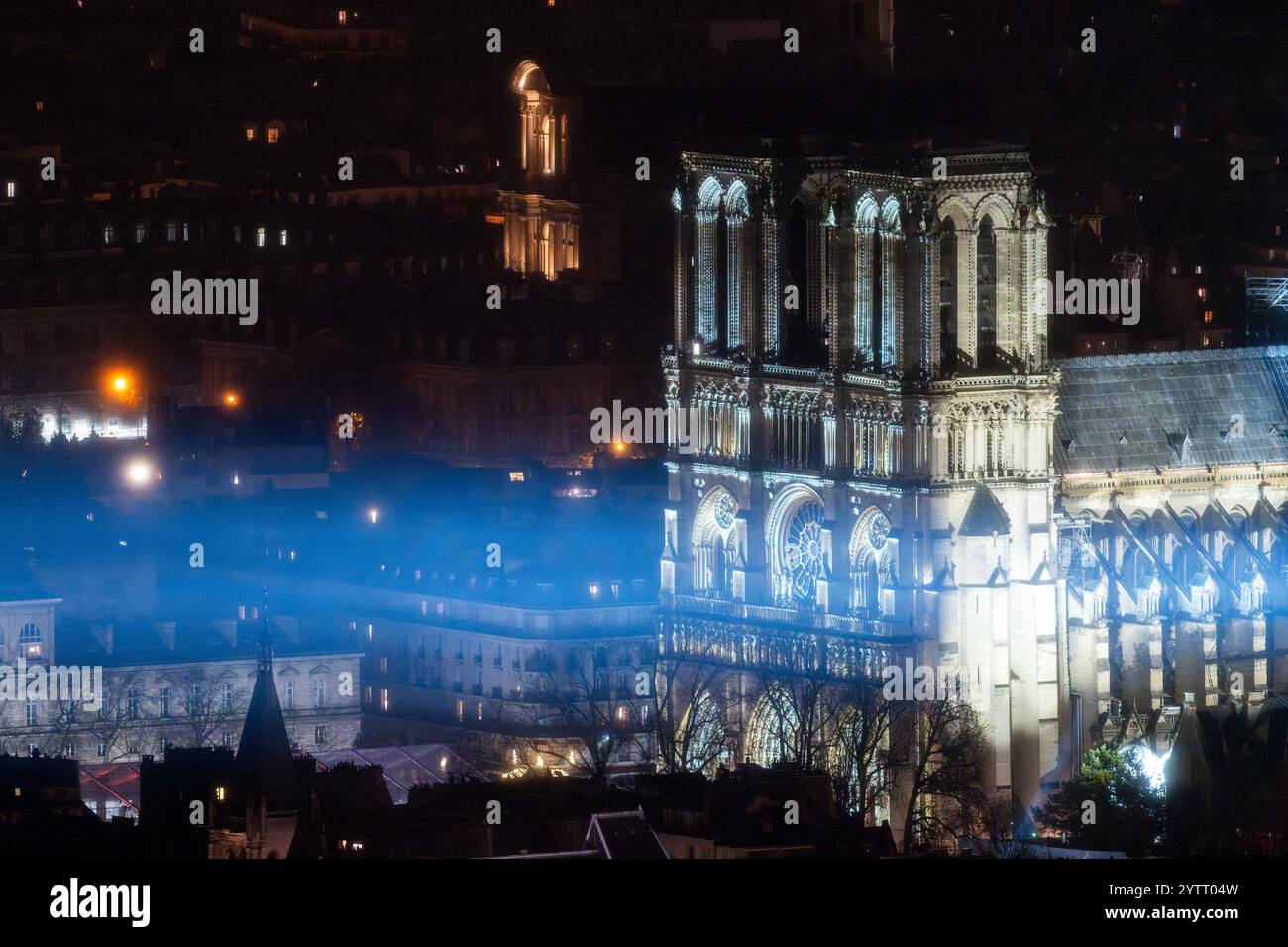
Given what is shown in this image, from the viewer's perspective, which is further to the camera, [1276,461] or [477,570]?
[477,570]

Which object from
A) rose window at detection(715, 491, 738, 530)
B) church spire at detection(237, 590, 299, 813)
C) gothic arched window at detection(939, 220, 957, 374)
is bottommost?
church spire at detection(237, 590, 299, 813)

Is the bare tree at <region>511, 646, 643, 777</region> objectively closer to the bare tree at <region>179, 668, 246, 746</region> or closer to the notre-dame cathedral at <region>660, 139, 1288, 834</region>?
the notre-dame cathedral at <region>660, 139, 1288, 834</region>

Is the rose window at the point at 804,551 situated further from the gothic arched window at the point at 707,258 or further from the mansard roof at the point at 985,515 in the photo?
the mansard roof at the point at 985,515

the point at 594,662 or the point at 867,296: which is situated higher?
the point at 867,296

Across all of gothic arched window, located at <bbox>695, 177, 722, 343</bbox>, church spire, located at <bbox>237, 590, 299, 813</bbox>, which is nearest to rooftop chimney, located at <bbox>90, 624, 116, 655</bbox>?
gothic arched window, located at <bbox>695, 177, 722, 343</bbox>
